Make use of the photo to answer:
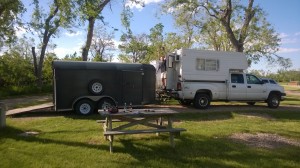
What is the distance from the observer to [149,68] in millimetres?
14625

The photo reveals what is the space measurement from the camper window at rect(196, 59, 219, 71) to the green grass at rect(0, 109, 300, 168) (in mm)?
4750

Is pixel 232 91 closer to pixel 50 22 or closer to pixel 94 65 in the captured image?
pixel 94 65

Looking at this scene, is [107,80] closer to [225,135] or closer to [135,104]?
[135,104]

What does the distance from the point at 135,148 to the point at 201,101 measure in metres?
8.50

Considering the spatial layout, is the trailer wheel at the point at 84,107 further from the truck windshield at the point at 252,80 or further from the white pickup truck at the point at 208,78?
the truck windshield at the point at 252,80

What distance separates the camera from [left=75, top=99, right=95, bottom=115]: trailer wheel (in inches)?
519

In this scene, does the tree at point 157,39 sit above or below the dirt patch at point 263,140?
above

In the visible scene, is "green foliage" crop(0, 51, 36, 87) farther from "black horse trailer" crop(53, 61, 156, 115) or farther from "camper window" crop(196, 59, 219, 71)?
"camper window" crop(196, 59, 219, 71)

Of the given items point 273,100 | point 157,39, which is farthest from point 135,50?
point 273,100

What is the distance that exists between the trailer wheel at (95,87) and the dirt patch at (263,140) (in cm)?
653

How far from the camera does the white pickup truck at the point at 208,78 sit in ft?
50.3

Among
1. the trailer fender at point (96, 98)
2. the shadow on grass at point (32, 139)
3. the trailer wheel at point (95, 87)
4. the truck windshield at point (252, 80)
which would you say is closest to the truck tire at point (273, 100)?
the truck windshield at point (252, 80)

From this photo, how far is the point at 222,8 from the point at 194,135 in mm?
19514

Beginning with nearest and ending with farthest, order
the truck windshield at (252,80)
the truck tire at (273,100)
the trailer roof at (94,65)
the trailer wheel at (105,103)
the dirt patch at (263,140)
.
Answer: the dirt patch at (263,140) < the trailer roof at (94,65) < the trailer wheel at (105,103) < the truck windshield at (252,80) < the truck tire at (273,100)
